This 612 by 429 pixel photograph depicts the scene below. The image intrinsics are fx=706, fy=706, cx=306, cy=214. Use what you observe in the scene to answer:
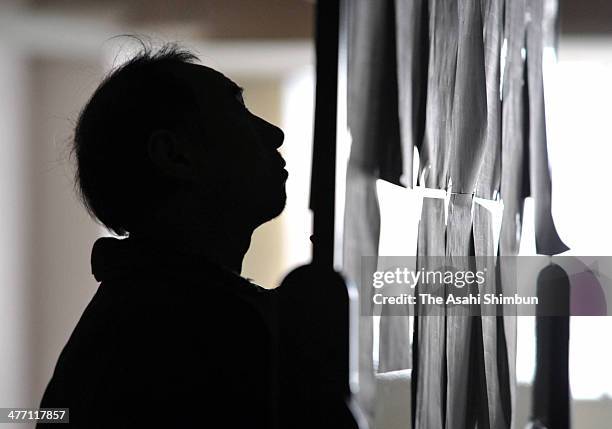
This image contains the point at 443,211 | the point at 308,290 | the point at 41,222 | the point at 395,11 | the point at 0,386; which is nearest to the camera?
the point at 308,290

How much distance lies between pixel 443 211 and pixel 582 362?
8.00 ft

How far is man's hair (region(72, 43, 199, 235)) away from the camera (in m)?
0.72

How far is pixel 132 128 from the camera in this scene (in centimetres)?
Answer: 73

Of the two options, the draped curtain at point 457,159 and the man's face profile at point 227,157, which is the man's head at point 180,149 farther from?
the draped curtain at point 457,159

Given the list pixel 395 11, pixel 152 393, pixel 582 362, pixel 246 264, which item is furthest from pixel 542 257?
pixel 246 264

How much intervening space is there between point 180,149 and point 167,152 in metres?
0.01

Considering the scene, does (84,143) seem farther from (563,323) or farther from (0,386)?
(0,386)

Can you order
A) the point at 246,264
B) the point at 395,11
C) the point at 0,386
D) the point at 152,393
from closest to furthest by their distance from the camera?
the point at 152,393, the point at 395,11, the point at 0,386, the point at 246,264

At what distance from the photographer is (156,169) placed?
0.71 meters

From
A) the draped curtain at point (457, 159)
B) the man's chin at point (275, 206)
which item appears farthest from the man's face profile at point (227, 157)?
the draped curtain at point (457, 159)

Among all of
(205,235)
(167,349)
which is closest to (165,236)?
(205,235)

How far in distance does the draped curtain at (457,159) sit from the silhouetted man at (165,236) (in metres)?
0.15

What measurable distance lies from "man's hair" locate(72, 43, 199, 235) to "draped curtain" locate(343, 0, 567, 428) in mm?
211

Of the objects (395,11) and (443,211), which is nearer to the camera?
(395,11)
